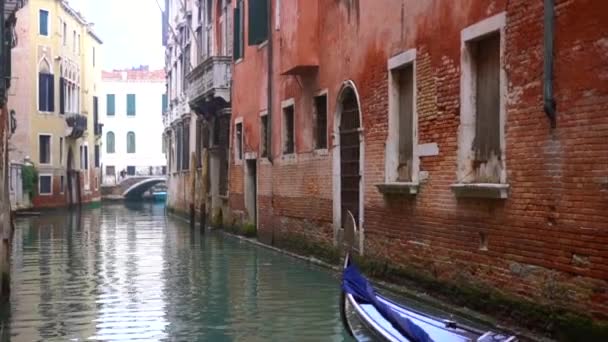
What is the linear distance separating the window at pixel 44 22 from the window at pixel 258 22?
25767 millimetres

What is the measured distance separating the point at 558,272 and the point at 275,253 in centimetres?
1026

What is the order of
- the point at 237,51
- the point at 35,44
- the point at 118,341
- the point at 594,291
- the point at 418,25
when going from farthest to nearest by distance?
1. the point at 35,44
2. the point at 237,51
3. the point at 418,25
4. the point at 118,341
5. the point at 594,291

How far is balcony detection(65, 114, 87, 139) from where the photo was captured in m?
45.5

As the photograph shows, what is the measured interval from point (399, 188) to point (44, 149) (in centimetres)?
3457

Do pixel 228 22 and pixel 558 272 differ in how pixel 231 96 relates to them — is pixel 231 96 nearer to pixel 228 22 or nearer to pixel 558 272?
pixel 228 22

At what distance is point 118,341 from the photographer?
833 centimetres

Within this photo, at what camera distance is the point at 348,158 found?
543 inches

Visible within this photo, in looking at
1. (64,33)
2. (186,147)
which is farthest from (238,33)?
(64,33)

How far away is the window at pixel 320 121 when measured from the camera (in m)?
15.4

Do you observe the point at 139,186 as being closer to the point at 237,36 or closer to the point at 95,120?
the point at 95,120

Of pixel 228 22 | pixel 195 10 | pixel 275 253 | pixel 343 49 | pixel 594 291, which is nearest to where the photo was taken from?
pixel 594 291

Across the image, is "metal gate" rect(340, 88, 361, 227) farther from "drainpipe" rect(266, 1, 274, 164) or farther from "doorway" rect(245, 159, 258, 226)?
"doorway" rect(245, 159, 258, 226)

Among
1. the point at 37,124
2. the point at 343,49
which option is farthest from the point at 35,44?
the point at 343,49

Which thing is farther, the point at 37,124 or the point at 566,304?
the point at 37,124
